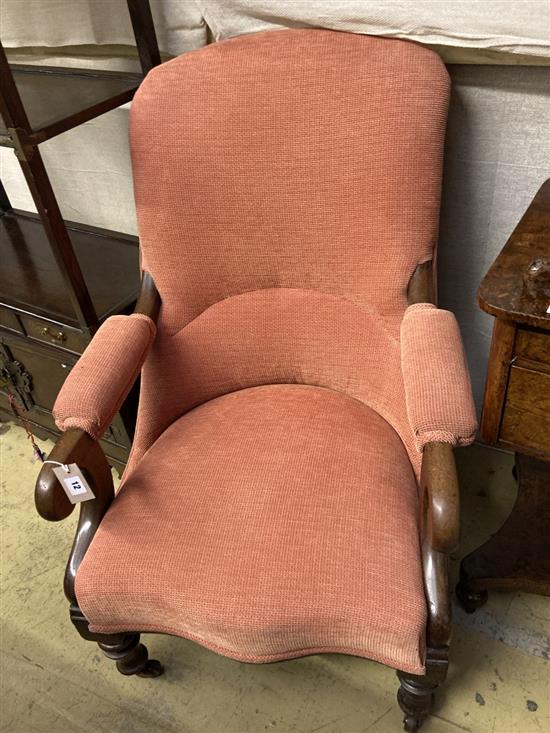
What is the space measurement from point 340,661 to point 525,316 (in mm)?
869

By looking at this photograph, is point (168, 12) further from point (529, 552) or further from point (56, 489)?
point (529, 552)

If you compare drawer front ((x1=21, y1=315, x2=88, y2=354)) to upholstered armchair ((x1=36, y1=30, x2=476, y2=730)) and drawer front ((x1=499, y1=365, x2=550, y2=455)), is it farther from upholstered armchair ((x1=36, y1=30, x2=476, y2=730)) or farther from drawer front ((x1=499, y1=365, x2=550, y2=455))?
drawer front ((x1=499, y1=365, x2=550, y2=455))

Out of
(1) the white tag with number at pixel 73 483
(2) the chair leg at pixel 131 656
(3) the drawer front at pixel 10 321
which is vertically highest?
(1) the white tag with number at pixel 73 483

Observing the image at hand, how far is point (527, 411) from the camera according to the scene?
87 cm

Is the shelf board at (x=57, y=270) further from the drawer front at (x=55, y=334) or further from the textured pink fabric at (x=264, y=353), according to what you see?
the textured pink fabric at (x=264, y=353)

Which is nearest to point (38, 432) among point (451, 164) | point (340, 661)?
point (340, 661)

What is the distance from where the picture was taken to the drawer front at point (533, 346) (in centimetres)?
79

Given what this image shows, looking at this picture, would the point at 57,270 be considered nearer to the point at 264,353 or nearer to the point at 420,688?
the point at 264,353

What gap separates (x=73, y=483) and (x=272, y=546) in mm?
331

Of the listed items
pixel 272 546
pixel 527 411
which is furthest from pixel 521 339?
pixel 272 546

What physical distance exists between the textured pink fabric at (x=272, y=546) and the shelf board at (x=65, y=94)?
64cm

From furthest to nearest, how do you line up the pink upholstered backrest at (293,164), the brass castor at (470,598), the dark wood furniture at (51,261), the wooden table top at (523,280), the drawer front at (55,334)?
1. the drawer front at (55,334)
2. the brass castor at (470,598)
3. the dark wood furniture at (51,261)
4. the pink upholstered backrest at (293,164)
5. the wooden table top at (523,280)

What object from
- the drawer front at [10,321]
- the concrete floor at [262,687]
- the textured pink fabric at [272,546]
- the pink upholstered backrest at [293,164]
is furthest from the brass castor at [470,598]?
the drawer front at [10,321]

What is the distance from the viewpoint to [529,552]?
4.08 feet
